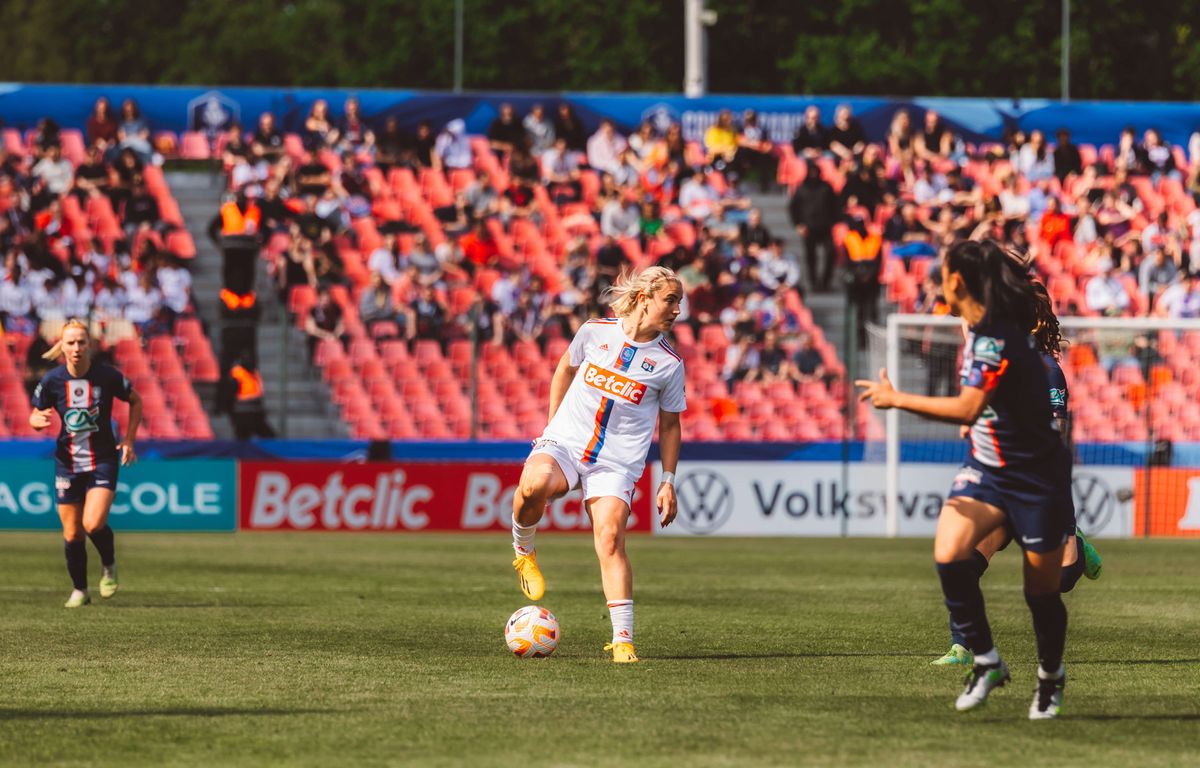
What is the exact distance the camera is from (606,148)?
109ft

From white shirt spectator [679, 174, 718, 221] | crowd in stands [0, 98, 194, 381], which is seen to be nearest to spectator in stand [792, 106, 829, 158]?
white shirt spectator [679, 174, 718, 221]

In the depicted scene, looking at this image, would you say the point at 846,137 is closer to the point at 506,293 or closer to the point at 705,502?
the point at 506,293

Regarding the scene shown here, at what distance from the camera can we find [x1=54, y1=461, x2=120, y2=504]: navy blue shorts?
14281 mm

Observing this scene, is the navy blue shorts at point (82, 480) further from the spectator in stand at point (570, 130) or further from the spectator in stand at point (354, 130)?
the spectator in stand at point (570, 130)

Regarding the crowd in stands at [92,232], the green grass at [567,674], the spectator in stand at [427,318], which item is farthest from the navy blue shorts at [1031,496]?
the spectator in stand at [427,318]

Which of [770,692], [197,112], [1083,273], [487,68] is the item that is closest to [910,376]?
[1083,273]

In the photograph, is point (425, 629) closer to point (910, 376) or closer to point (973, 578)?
point (973, 578)

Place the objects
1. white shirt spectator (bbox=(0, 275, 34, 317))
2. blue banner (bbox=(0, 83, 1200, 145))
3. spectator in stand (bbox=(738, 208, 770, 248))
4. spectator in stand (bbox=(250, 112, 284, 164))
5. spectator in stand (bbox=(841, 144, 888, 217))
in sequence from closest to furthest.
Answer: white shirt spectator (bbox=(0, 275, 34, 317))
spectator in stand (bbox=(738, 208, 770, 248))
spectator in stand (bbox=(250, 112, 284, 164))
spectator in stand (bbox=(841, 144, 888, 217))
blue banner (bbox=(0, 83, 1200, 145))

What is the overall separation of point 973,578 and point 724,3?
46.7 metres

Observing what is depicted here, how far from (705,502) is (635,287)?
1509cm

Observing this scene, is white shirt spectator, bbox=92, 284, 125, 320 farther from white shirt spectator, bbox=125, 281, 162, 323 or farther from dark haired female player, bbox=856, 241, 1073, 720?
dark haired female player, bbox=856, 241, 1073, 720

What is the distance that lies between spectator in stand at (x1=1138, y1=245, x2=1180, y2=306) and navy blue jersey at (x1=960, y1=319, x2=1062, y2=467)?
2404cm

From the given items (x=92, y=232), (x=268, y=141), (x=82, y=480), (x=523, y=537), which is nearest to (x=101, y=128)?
(x=92, y=232)

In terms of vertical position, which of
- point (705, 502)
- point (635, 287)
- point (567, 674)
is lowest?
point (705, 502)
